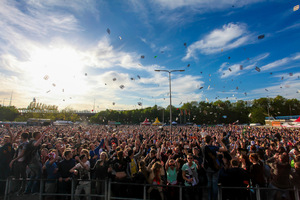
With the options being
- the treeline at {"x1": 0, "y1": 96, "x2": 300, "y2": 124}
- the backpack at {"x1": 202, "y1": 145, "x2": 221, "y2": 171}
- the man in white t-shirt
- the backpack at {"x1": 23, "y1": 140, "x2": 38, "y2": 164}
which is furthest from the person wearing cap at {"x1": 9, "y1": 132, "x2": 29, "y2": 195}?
the treeline at {"x1": 0, "y1": 96, "x2": 300, "y2": 124}

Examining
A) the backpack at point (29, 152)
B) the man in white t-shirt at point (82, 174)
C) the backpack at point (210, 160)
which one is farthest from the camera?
the backpack at point (29, 152)

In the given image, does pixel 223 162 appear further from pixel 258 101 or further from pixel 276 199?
pixel 258 101

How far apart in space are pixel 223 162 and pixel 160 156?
89.9 inches

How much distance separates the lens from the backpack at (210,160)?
16.8 feet

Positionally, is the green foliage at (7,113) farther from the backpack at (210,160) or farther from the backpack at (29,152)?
the backpack at (210,160)

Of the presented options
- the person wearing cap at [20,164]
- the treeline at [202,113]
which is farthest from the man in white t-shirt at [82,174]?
the treeline at [202,113]

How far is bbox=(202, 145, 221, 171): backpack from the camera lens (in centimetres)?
512

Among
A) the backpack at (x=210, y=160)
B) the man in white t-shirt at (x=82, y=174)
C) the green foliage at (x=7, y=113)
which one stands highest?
the green foliage at (x=7, y=113)

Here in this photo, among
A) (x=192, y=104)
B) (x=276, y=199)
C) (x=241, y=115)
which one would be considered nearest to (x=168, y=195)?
(x=276, y=199)

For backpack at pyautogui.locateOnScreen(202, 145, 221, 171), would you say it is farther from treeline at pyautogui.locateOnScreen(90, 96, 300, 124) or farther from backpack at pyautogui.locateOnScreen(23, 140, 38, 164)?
treeline at pyautogui.locateOnScreen(90, 96, 300, 124)

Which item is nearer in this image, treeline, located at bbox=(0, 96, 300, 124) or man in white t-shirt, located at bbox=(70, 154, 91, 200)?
man in white t-shirt, located at bbox=(70, 154, 91, 200)

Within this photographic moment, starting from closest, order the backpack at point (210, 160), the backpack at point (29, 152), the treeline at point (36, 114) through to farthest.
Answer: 1. the backpack at point (210, 160)
2. the backpack at point (29, 152)
3. the treeline at point (36, 114)

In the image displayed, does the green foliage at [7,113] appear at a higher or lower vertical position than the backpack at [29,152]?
higher

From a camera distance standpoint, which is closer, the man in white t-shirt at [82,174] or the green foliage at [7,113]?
the man in white t-shirt at [82,174]
